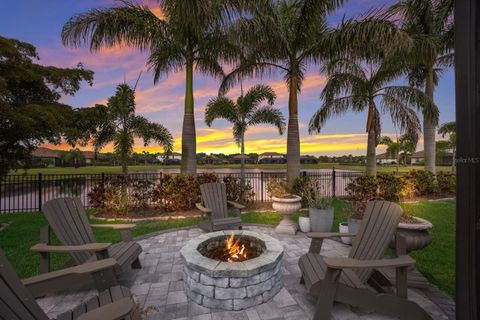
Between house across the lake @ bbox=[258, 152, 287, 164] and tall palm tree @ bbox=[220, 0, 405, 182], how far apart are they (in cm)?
4247

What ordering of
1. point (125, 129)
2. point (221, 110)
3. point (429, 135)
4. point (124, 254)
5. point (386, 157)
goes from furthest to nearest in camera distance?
1. point (386, 157)
2. point (221, 110)
3. point (429, 135)
4. point (125, 129)
5. point (124, 254)

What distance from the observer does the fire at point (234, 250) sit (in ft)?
10.5

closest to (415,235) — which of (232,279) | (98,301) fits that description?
Answer: (232,279)

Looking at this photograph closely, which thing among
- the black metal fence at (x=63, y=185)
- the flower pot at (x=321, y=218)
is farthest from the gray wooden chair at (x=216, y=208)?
the black metal fence at (x=63, y=185)

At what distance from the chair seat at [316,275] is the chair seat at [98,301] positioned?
1.84 metres

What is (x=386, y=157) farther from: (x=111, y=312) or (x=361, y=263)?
(x=111, y=312)

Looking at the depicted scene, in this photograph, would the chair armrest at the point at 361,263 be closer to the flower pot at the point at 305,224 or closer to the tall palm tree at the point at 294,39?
the flower pot at the point at 305,224

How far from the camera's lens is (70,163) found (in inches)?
1919

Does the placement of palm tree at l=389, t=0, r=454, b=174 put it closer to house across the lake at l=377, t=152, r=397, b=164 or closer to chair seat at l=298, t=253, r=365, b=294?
chair seat at l=298, t=253, r=365, b=294

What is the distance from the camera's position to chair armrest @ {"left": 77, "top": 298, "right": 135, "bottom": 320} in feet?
4.65

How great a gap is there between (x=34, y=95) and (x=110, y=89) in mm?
3292

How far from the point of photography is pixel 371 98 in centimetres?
955

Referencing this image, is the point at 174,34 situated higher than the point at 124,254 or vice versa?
the point at 174,34

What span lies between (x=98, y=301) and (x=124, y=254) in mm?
1220
